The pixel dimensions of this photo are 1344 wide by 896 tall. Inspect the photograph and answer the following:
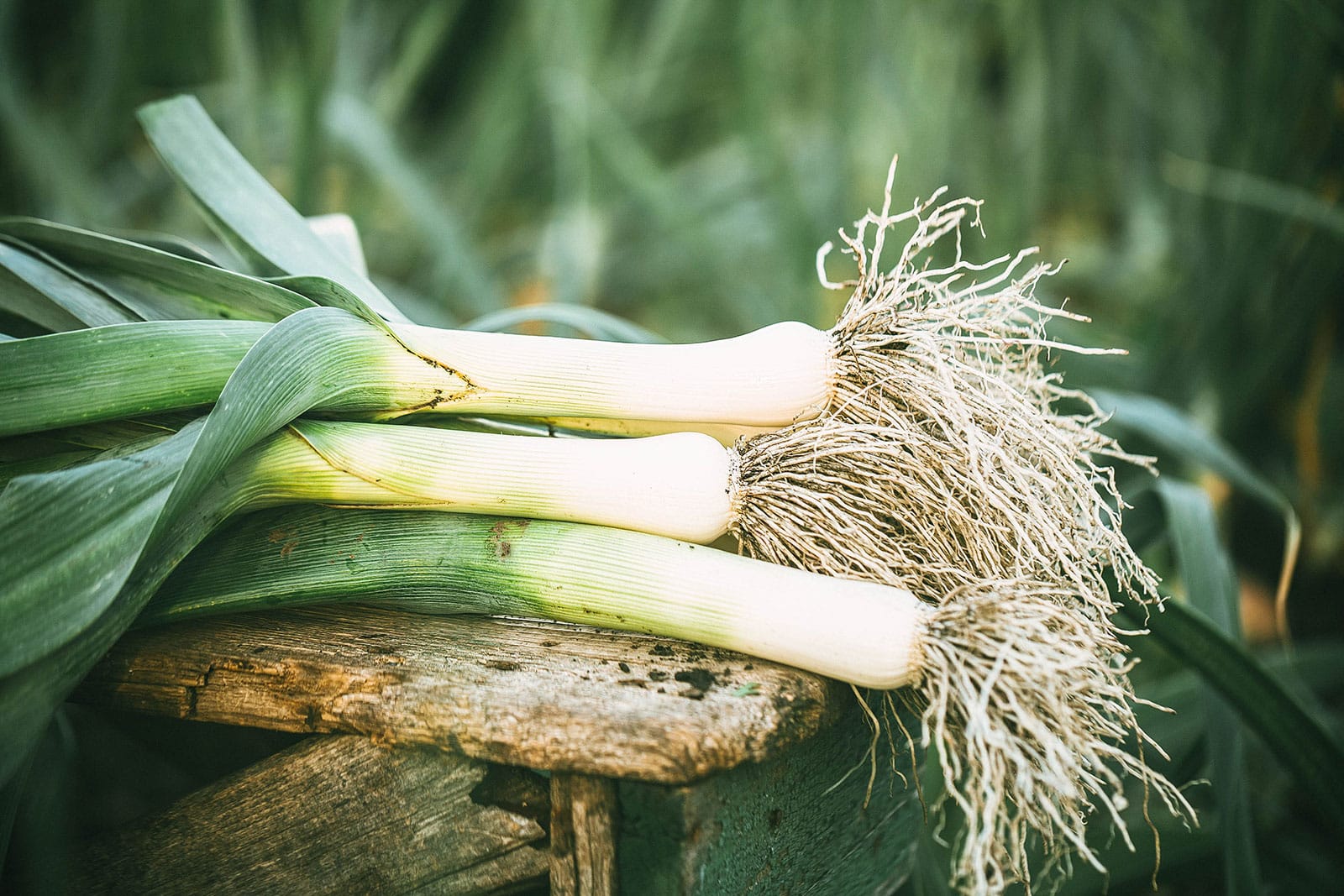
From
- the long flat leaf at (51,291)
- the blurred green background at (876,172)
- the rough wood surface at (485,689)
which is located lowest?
the rough wood surface at (485,689)

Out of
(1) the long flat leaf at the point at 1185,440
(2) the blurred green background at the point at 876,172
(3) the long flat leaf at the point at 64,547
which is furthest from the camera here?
(2) the blurred green background at the point at 876,172

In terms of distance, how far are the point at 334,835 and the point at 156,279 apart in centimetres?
50

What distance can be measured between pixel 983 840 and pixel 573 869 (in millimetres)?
254

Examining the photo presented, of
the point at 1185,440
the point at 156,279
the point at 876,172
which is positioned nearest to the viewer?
the point at 156,279

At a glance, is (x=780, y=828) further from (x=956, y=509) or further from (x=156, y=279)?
(x=156, y=279)

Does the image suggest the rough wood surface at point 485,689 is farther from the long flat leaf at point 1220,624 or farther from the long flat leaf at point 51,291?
the long flat leaf at point 1220,624

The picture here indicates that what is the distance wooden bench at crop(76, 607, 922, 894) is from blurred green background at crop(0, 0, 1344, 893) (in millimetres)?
265

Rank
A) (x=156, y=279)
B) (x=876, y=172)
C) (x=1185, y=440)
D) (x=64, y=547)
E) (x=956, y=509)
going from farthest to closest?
1. (x=876, y=172)
2. (x=1185, y=440)
3. (x=156, y=279)
4. (x=956, y=509)
5. (x=64, y=547)

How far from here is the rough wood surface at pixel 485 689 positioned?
0.52m

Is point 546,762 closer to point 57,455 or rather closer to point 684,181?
point 57,455

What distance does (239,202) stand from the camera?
0.83m

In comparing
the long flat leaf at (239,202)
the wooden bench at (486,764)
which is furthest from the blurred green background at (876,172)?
the long flat leaf at (239,202)

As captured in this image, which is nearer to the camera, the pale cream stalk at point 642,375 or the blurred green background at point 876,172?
the pale cream stalk at point 642,375

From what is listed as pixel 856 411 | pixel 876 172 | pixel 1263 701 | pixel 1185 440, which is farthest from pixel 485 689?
pixel 876 172
